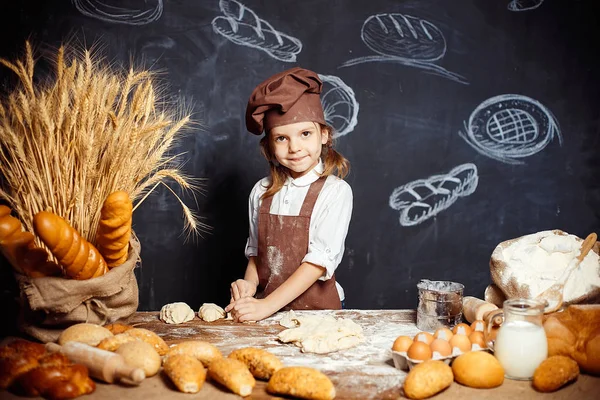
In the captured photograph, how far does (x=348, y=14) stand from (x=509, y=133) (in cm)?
104

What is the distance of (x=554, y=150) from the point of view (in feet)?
9.52

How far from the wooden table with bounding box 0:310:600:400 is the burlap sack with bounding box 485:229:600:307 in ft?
0.81

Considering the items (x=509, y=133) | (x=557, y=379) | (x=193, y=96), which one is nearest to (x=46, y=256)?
(x=557, y=379)

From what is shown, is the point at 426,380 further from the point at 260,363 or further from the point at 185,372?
the point at 185,372

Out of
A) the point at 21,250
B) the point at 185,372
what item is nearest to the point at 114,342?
the point at 185,372

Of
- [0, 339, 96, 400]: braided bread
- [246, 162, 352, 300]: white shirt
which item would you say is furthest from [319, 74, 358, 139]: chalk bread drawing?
[0, 339, 96, 400]: braided bread

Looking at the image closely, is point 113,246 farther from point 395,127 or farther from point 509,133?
point 509,133

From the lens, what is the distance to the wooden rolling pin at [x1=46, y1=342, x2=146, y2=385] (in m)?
1.13

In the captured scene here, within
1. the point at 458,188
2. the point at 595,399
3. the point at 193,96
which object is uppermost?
the point at 193,96

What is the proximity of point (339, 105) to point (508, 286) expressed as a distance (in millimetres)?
1591

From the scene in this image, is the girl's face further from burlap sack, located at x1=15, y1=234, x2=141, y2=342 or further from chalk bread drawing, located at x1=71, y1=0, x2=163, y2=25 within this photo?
chalk bread drawing, located at x1=71, y1=0, x2=163, y2=25

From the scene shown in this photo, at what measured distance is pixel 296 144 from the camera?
2084 mm

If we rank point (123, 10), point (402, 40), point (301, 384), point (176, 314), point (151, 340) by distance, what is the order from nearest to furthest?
point (301, 384), point (151, 340), point (176, 314), point (123, 10), point (402, 40)

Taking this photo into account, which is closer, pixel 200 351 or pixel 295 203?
pixel 200 351
